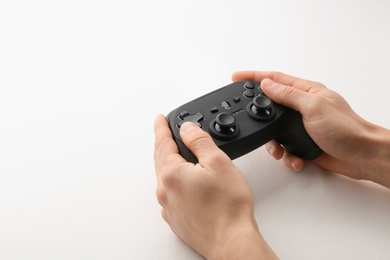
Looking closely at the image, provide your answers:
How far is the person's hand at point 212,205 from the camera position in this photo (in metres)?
0.60

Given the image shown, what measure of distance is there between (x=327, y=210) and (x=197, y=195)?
25 centimetres

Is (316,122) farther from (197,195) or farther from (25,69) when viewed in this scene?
(25,69)

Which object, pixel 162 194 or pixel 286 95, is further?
pixel 286 95

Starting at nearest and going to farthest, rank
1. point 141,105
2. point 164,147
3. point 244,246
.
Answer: point 244,246, point 164,147, point 141,105

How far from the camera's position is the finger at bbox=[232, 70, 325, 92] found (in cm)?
84

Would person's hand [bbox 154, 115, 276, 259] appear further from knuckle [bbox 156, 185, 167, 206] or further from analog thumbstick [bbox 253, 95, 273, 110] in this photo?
analog thumbstick [bbox 253, 95, 273, 110]

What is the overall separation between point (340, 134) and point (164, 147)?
0.98 ft

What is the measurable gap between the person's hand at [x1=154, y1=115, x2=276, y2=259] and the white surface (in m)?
0.07

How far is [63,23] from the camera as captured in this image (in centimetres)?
113

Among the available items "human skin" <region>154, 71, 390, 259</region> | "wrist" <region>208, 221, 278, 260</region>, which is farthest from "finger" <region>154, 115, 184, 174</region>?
"wrist" <region>208, 221, 278, 260</region>

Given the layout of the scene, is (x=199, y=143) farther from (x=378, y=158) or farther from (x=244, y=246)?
(x=378, y=158)

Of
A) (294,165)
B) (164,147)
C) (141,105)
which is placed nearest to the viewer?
(164,147)

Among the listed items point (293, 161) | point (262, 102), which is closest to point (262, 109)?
point (262, 102)

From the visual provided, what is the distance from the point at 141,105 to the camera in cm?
94
